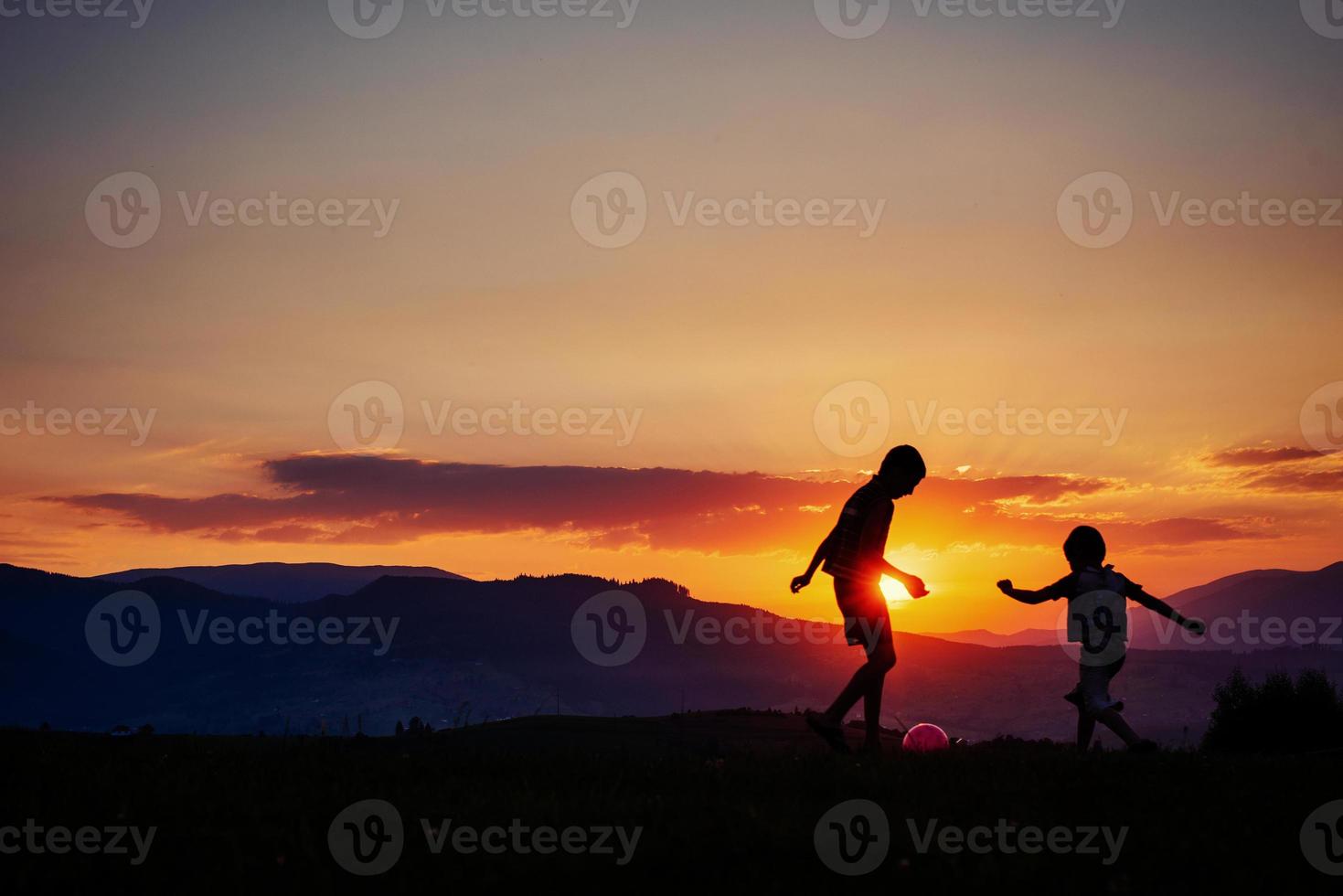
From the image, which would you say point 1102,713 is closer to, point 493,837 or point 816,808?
point 816,808

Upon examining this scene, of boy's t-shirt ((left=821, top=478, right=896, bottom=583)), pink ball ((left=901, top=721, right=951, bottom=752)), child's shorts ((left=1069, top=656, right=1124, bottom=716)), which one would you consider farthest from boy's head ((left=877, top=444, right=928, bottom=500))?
pink ball ((left=901, top=721, right=951, bottom=752))

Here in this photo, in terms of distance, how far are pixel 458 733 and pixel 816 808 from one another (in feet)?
52.2

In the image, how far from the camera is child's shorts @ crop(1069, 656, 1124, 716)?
14.7m

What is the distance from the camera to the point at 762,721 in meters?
26.4

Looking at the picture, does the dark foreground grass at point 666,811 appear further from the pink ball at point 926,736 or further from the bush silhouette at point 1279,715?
the bush silhouette at point 1279,715

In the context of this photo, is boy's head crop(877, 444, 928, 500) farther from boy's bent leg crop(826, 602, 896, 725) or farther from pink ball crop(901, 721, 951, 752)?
pink ball crop(901, 721, 951, 752)

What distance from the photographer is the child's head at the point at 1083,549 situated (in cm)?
1497

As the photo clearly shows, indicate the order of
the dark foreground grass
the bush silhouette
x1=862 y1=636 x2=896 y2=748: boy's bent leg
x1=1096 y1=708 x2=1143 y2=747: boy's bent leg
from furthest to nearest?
1. the bush silhouette
2. x1=1096 y1=708 x2=1143 y2=747: boy's bent leg
3. x1=862 y1=636 x2=896 y2=748: boy's bent leg
4. the dark foreground grass

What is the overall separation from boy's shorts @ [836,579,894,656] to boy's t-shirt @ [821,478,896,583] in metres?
0.10

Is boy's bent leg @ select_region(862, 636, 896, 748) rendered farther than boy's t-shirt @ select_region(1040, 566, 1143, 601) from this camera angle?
No

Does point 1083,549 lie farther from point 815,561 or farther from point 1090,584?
point 815,561

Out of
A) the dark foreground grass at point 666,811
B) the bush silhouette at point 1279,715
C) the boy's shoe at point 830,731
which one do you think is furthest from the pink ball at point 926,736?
the bush silhouette at point 1279,715

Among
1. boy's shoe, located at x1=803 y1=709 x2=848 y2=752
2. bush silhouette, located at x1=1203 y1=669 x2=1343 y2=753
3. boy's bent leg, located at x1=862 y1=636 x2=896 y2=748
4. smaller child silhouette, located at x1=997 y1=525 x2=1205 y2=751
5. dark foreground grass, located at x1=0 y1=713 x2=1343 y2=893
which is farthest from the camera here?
bush silhouette, located at x1=1203 y1=669 x2=1343 y2=753

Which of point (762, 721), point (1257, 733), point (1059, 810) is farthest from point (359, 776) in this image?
point (1257, 733)
